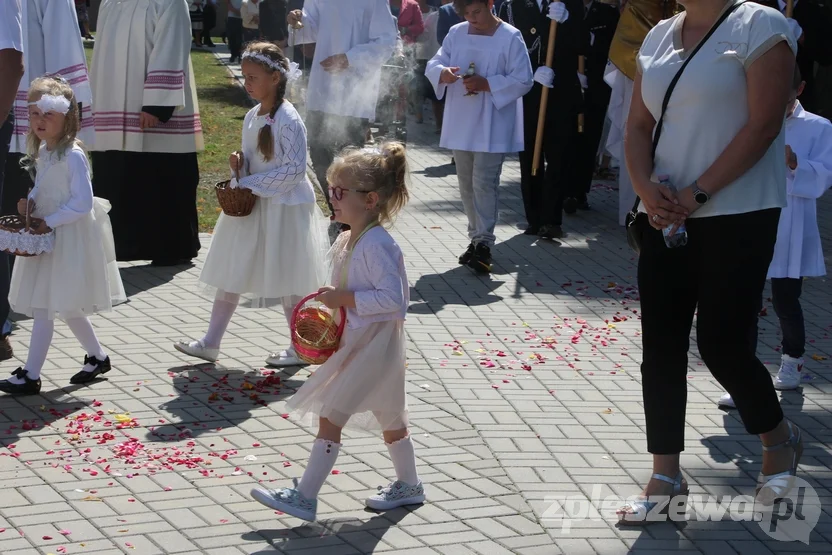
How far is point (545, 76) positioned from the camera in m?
9.77

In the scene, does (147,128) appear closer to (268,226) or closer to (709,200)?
(268,226)

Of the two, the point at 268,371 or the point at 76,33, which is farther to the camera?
the point at 76,33

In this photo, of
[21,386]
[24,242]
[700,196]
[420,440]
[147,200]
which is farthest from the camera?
[147,200]

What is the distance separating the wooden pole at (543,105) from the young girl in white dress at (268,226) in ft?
12.4

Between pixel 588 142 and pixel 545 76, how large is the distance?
1.95 m

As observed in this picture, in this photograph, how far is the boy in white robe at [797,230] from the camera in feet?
19.4

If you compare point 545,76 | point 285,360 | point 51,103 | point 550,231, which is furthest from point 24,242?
point 550,231

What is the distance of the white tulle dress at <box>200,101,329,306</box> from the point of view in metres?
6.38

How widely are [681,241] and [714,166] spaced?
0.29m

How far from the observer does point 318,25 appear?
10109 mm

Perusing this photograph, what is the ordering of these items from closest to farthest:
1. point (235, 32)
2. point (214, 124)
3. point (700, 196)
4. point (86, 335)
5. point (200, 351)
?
point (700, 196)
point (86, 335)
point (200, 351)
point (214, 124)
point (235, 32)

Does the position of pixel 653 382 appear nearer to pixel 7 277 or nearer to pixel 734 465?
pixel 734 465

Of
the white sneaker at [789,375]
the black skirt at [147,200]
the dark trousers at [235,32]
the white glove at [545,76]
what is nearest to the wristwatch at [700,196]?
the white sneaker at [789,375]

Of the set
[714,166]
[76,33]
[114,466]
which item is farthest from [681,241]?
[76,33]
